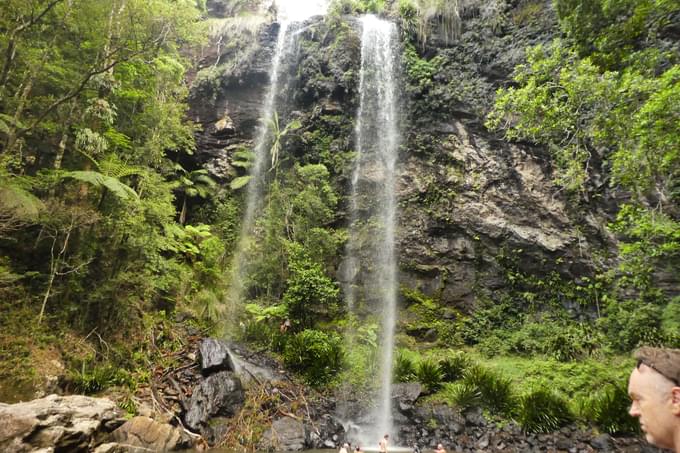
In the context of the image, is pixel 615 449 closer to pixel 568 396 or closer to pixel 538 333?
pixel 568 396

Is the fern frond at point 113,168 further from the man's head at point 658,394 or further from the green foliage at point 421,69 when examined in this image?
the green foliage at point 421,69

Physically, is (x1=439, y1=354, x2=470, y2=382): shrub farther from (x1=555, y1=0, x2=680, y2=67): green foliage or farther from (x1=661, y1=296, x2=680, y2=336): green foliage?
(x1=555, y1=0, x2=680, y2=67): green foliage

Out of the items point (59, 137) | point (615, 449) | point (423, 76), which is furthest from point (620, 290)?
point (59, 137)

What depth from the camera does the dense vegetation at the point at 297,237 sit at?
7.10 meters

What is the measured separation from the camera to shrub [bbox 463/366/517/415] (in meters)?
8.45

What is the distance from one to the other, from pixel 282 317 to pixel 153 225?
461 centimetres

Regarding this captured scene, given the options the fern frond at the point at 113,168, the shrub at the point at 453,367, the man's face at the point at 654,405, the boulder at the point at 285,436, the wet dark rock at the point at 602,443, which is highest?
the fern frond at the point at 113,168

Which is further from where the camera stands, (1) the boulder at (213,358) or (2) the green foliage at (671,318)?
(2) the green foliage at (671,318)

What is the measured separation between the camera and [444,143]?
45.2ft

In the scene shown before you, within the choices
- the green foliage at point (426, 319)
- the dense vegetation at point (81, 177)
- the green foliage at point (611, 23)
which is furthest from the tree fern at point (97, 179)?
the green foliage at point (611, 23)

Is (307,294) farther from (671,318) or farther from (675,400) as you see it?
(675,400)

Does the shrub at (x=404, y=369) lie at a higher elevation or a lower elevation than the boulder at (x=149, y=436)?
higher

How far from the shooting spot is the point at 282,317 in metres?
11.5

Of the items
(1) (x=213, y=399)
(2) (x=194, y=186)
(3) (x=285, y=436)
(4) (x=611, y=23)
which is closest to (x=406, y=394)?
(3) (x=285, y=436)
